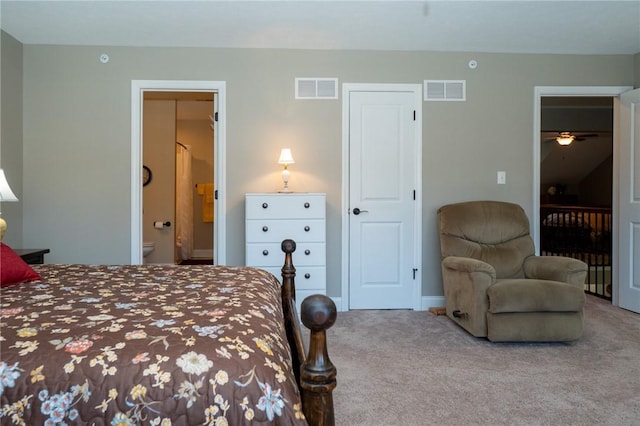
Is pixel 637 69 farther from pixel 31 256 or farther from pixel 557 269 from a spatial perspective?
pixel 31 256

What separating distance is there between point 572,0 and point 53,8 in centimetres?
364

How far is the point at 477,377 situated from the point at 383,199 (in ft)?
6.41

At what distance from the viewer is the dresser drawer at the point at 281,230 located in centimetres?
362

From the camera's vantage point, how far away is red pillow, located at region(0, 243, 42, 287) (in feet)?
5.70

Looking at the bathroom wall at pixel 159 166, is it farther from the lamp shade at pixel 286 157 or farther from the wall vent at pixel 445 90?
the wall vent at pixel 445 90

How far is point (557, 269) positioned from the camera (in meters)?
3.20

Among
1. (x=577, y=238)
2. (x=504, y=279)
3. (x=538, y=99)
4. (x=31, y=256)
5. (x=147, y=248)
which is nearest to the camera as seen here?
(x=31, y=256)

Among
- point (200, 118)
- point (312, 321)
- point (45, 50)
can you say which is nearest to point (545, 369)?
point (312, 321)

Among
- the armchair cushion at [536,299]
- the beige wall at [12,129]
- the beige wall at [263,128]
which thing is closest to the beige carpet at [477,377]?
the armchair cushion at [536,299]

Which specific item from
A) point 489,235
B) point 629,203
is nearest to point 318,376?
point 489,235

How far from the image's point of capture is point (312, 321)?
930mm

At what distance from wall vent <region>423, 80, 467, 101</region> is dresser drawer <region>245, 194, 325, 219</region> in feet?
4.83

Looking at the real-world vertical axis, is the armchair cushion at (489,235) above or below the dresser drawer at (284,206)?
below

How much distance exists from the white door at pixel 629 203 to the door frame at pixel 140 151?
367 cm
